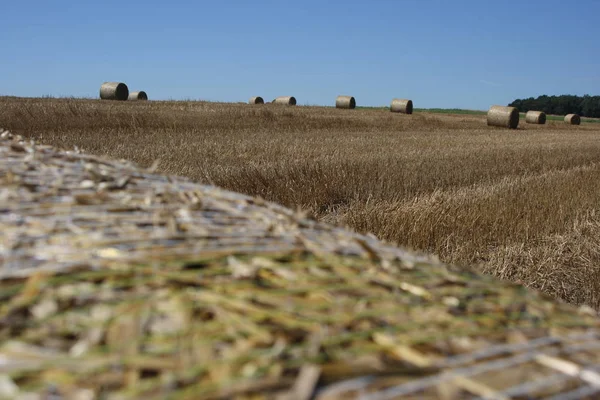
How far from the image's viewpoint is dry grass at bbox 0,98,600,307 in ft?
16.8

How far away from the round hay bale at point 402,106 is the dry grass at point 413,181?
1624 cm

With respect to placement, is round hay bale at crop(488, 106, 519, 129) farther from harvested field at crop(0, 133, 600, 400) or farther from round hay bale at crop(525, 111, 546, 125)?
harvested field at crop(0, 133, 600, 400)

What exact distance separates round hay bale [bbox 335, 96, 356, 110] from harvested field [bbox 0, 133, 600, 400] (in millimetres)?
31140

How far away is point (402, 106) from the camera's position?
3077cm

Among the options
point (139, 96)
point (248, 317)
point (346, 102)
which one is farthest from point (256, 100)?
point (248, 317)

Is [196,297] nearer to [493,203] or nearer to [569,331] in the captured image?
[569,331]

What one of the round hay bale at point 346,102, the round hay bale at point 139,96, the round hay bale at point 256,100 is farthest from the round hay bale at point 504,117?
the round hay bale at point 139,96

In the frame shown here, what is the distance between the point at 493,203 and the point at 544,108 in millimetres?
67505

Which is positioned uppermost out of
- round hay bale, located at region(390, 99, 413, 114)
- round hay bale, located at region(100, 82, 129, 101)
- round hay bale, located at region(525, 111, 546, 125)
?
round hay bale, located at region(100, 82, 129, 101)

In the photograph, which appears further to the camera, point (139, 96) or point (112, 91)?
point (139, 96)

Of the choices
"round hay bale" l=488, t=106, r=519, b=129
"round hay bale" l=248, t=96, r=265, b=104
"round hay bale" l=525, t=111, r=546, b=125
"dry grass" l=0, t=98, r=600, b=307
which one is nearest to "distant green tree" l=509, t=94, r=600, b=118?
"round hay bale" l=525, t=111, r=546, b=125

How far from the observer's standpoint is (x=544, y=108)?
6775cm

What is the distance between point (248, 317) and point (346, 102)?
31.8 metres

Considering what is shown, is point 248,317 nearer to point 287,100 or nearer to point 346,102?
point 346,102
